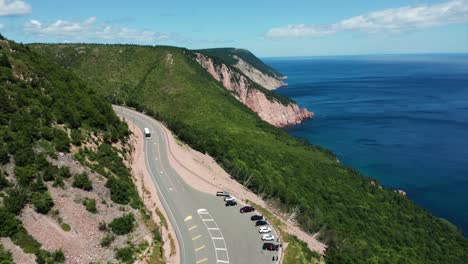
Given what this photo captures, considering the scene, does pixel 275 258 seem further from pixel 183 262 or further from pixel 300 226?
pixel 300 226

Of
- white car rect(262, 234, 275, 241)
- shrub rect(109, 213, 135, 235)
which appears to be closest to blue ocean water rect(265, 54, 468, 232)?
white car rect(262, 234, 275, 241)

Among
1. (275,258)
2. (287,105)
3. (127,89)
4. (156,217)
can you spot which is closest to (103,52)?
(127,89)

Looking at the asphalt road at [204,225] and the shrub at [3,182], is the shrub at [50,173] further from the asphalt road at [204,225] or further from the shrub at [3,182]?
the asphalt road at [204,225]

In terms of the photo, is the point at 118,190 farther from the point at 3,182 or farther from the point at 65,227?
the point at 3,182

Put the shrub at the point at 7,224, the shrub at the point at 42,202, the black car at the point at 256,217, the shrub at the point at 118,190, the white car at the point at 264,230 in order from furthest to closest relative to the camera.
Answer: the black car at the point at 256,217, the white car at the point at 264,230, the shrub at the point at 118,190, the shrub at the point at 42,202, the shrub at the point at 7,224

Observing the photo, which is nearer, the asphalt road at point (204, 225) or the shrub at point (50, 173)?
the shrub at point (50, 173)

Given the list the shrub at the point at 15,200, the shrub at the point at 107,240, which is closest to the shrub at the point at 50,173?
the shrub at the point at 15,200
